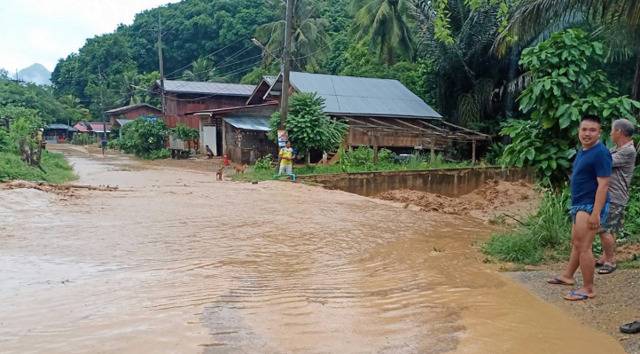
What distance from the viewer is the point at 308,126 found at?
18.7m

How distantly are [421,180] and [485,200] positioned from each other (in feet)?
8.24

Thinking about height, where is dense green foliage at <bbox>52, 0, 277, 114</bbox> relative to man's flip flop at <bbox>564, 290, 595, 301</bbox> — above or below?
above

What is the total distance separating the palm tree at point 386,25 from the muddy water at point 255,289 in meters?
23.5

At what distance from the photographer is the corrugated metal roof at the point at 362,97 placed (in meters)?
23.4

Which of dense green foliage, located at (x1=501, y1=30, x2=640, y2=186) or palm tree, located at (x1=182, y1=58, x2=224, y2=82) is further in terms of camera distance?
palm tree, located at (x1=182, y1=58, x2=224, y2=82)

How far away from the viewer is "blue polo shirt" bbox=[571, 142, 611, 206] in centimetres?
451

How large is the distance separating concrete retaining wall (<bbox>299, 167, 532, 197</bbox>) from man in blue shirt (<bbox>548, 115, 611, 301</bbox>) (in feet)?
39.7

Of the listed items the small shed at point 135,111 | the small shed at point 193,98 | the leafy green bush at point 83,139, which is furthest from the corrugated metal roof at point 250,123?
the leafy green bush at point 83,139

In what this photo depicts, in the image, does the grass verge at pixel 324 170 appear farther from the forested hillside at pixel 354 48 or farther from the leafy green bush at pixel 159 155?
the leafy green bush at pixel 159 155

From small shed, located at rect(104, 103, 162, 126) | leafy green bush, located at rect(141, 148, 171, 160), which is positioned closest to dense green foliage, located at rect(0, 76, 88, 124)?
small shed, located at rect(104, 103, 162, 126)

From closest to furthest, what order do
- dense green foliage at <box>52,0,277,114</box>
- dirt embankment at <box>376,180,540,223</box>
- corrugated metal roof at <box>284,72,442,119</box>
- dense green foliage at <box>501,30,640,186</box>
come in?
1. dense green foliage at <box>501,30,640,186</box>
2. dirt embankment at <box>376,180,540,223</box>
3. corrugated metal roof at <box>284,72,442,119</box>
4. dense green foliage at <box>52,0,277,114</box>

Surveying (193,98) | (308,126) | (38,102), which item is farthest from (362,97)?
(38,102)

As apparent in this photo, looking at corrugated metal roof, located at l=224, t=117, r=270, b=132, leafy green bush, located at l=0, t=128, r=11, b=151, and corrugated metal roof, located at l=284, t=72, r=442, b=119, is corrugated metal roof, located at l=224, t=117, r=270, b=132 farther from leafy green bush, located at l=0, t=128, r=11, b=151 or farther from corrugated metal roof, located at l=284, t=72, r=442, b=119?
leafy green bush, located at l=0, t=128, r=11, b=151

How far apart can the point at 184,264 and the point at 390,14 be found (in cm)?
2795
